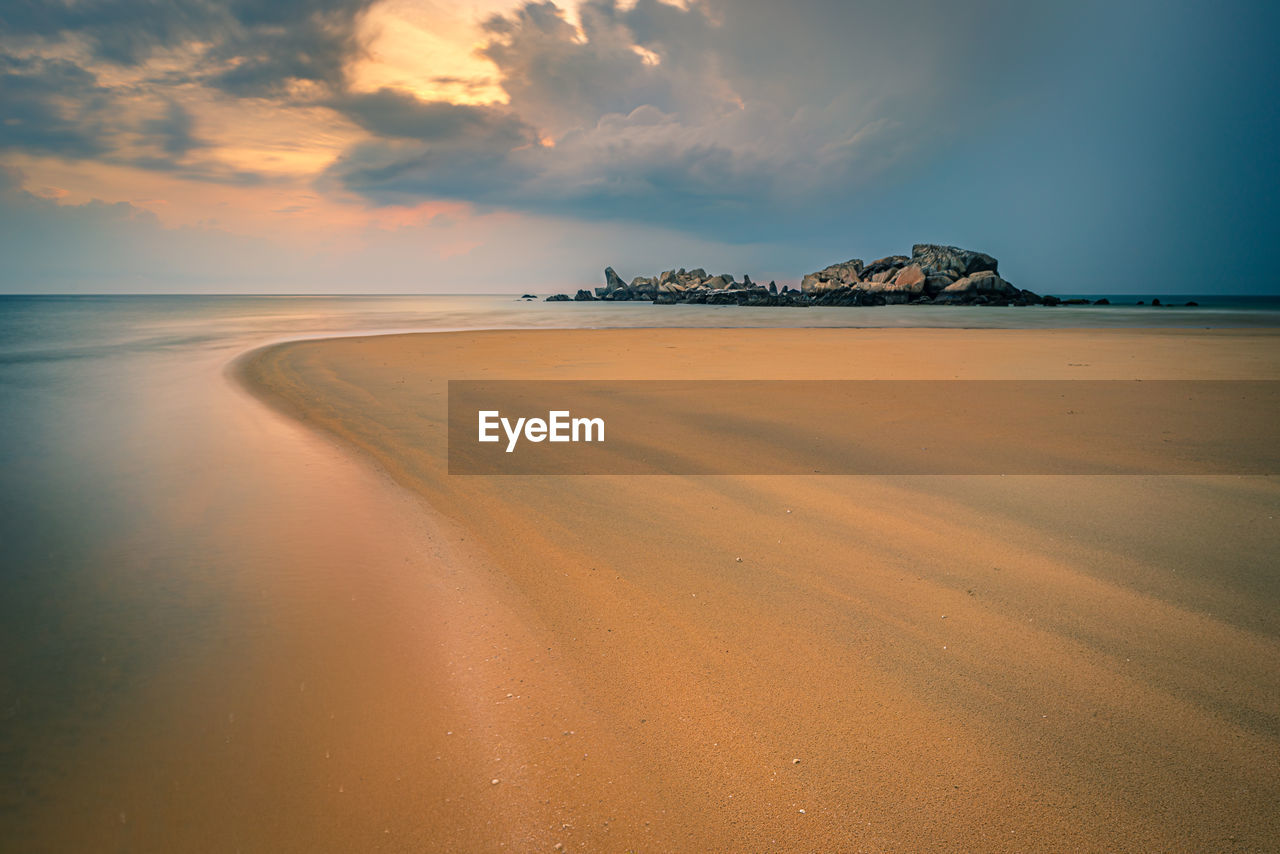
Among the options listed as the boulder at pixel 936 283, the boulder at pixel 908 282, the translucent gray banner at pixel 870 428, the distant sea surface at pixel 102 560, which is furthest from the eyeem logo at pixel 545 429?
the boulder at pixel 936 283

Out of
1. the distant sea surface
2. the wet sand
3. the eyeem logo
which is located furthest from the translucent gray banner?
the distant sea surface

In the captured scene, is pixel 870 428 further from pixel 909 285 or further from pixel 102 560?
pixel 909 285

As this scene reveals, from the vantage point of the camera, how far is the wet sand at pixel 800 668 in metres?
1.94

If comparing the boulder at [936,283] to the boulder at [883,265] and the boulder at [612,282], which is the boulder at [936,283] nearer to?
the boulder at [883,265]

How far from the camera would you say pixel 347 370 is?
13164 millimetres

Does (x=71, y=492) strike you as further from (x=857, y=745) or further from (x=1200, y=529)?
(x=1200, y=529)

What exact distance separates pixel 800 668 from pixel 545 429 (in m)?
5.05

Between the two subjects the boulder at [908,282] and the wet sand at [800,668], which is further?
the boulder at [908,282]

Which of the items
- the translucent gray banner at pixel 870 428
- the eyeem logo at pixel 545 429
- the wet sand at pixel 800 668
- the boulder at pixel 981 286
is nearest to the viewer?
the wet sand at pixel 800 668

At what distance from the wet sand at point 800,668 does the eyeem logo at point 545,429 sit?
5.67 feet

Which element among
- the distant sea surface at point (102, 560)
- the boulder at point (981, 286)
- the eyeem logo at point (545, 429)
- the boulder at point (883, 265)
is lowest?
the distant sea surface at point (102, 560)

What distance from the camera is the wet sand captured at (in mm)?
1940

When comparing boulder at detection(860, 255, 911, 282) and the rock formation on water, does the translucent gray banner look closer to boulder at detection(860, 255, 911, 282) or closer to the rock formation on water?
the rock formation on water

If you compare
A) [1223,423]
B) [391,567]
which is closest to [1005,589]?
[391,567]
